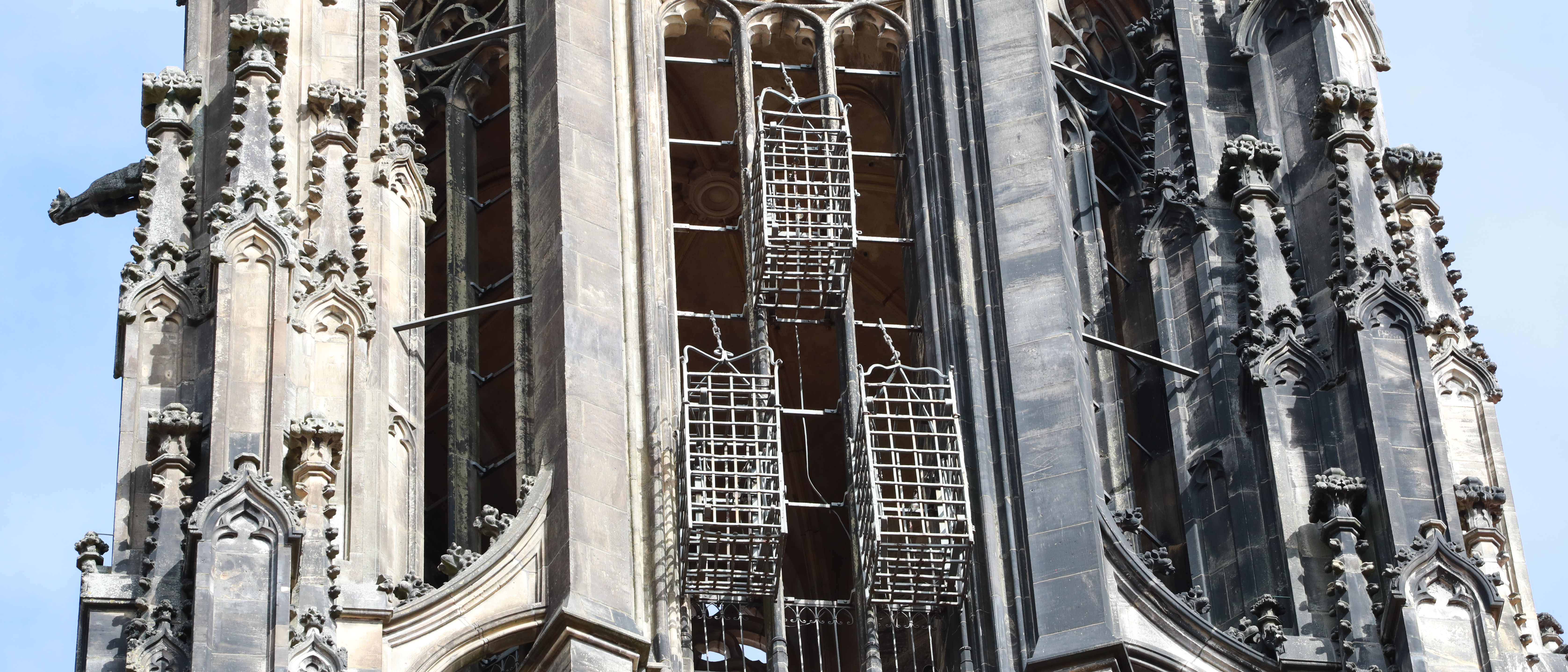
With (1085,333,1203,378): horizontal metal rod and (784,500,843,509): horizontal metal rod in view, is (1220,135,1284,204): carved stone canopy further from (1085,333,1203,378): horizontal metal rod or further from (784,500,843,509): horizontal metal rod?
(784,500,843,509): horizontal metal rod

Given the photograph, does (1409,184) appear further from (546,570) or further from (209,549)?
(209,549)

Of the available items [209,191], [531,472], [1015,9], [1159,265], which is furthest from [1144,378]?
[209,191]

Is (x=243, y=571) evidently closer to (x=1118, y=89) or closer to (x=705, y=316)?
(x=705, y=316)

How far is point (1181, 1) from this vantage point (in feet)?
127

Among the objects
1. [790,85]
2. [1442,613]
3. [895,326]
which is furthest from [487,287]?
[1442,613]

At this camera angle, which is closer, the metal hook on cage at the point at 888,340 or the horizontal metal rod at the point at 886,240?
the metal hook on cage at the point at 888,340

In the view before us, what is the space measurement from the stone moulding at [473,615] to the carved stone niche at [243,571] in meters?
1.47

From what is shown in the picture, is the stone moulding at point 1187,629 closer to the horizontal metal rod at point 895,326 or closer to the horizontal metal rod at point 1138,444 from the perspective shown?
the horizontal metal rod at point 895,326

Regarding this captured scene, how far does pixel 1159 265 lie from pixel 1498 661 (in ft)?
21.5

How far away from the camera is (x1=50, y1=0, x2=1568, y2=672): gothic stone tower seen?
106ft

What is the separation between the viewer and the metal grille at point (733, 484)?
109 feet

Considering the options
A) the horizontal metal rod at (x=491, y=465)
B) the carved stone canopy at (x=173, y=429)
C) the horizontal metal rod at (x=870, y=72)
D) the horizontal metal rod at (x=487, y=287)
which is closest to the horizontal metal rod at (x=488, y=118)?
the horizontal metal rod at (x=487, y=287)

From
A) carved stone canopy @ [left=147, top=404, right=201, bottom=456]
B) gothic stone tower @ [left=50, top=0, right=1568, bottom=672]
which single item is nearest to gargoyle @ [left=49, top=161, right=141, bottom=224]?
gothic stone tower @ [left=50, top=0, right=1568, bottom=672]

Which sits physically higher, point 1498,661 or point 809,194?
point 809,194
